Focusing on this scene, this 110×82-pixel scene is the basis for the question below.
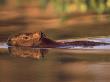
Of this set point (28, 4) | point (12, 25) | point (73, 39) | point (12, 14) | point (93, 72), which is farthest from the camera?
point (28, 4)

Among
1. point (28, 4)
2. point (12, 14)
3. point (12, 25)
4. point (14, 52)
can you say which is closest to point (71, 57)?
point (14, 52)

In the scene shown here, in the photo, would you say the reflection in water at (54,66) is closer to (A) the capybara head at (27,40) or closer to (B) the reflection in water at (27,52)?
(B) the reflection in water at (27,52)

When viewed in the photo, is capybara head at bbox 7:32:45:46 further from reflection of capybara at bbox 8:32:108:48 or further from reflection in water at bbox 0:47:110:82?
reflection in water at bbox 0:47:110:82

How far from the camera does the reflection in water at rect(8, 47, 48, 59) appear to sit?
5227 mm

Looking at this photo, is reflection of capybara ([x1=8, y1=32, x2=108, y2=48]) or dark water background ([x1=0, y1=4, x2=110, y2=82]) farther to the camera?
reflection of capybara ([x1=8, y1=32, x2=108, y2=48])

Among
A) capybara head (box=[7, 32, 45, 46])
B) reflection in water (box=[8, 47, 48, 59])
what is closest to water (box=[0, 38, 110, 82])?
reflection in water (box=[8, 47, 48, 59])

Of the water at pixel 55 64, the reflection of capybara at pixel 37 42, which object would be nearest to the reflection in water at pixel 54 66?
the water at pixel 55 64

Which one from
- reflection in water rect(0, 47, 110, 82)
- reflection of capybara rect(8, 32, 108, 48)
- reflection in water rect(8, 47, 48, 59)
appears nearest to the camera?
reflection in water rect(0, 47, 110, 82)

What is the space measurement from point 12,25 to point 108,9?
162 centimetres

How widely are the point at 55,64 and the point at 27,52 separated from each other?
0.75m

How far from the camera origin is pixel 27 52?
17.9 ft

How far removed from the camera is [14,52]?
17.9ft

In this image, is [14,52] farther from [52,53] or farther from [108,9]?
[108,9]

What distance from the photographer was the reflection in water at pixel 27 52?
17.1ft
